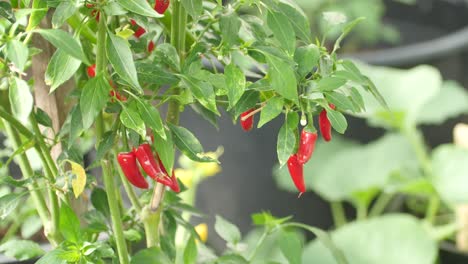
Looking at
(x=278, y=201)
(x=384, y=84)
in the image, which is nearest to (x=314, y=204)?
(x=278, y=201)

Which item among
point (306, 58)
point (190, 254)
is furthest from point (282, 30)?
point (190, 254)

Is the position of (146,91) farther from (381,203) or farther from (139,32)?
(381,203)

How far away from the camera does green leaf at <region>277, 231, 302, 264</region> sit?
819 millimetres

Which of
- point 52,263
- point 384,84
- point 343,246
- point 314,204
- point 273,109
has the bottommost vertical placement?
Result: point 314,204

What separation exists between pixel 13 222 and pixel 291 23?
27.9 inches

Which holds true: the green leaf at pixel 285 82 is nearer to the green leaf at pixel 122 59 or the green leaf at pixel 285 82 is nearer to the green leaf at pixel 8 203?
the green leaf at pixel 122 59

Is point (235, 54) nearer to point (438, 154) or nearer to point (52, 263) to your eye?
point (52, 263)

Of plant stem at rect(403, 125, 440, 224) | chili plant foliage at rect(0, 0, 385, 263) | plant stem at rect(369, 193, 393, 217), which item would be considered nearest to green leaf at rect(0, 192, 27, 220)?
chili plant foliage at rect(0, 0, 385, 263)

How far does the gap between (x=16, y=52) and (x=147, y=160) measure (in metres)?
0.14

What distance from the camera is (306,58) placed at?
2.14 ft

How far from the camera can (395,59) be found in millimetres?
1928

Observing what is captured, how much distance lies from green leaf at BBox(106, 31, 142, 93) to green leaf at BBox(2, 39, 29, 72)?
2.2 inches

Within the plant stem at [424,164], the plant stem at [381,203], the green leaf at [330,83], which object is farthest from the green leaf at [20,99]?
the plant stem at [381,203]

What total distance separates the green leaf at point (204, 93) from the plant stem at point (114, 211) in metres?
0.12
